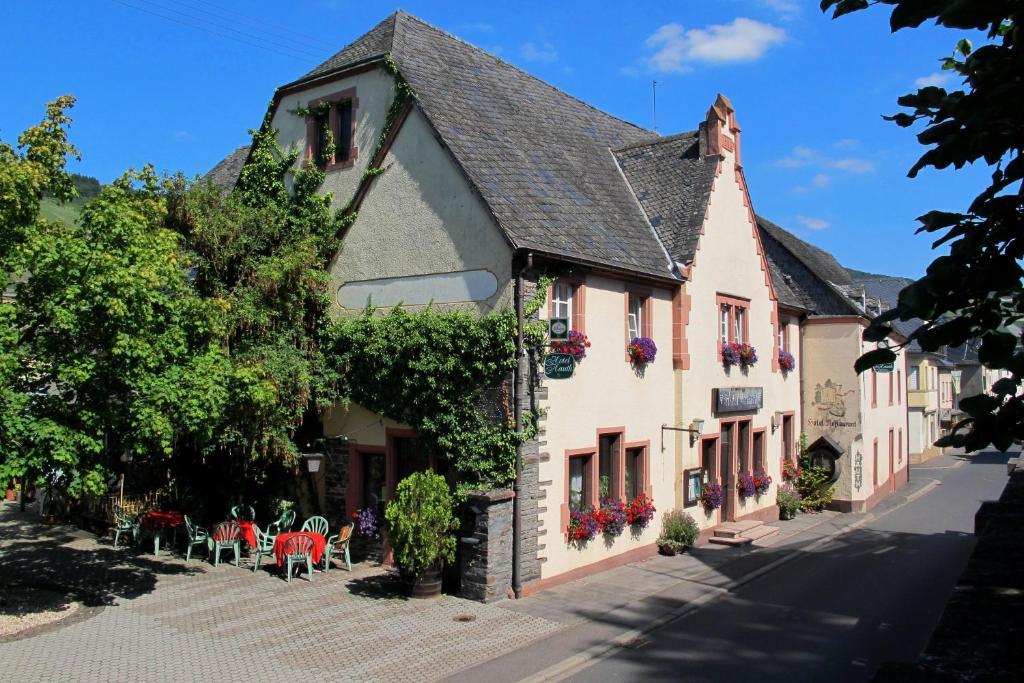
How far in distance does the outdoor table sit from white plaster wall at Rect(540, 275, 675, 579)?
7621 millimetres

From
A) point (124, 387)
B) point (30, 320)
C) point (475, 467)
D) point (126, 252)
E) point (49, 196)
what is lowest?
point (475, 467)

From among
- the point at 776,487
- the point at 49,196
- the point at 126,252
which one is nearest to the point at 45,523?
the point at 49,196

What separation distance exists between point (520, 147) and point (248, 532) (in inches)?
377

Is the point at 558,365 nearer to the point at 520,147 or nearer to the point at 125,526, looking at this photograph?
the point at 520,147

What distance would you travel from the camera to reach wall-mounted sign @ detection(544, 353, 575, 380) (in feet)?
45.8

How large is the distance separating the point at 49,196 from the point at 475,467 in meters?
7.98

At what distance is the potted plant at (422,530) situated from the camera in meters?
13.2

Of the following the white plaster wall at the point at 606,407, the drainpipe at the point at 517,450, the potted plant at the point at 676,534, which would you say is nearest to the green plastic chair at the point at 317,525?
the drainpipe at the point at 517,450

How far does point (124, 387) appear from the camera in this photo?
11492 millimetres

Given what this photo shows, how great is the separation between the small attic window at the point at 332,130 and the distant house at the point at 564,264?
49 millimetres

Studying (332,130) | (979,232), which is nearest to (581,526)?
(332,130)

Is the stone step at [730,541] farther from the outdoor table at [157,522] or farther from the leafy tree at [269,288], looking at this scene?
the outdoor table at [157,522]

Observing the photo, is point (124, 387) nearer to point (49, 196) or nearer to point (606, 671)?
point (49, 196)

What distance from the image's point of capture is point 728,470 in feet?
69.4
